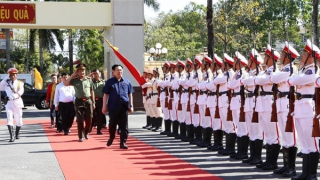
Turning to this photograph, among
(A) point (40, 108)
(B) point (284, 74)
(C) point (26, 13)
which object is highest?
(C) point (26, 13)

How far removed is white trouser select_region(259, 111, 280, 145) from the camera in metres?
10.5

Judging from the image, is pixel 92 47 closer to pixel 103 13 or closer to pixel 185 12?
pixel 103 13

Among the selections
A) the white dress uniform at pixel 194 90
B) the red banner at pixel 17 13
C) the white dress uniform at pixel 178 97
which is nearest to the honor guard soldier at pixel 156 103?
the white dress uniform at pixel 178 97

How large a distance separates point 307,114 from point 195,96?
19.2 feet

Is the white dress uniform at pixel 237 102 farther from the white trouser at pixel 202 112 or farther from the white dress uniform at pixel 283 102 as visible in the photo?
the white trouser at pixel 202 112

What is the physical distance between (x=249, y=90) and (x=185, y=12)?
66.9 meters

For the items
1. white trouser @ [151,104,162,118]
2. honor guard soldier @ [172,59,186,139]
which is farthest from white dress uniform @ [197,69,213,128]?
white trouser @ [151,104,162,118]

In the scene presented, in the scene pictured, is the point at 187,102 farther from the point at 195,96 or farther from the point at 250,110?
the point at 250,110

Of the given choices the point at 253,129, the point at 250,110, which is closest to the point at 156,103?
the point at 253,129

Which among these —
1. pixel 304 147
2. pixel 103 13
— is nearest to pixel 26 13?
pixel 103 13

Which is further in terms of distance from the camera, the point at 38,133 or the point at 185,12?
the point at 185,12

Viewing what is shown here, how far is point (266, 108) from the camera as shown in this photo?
34.6ft

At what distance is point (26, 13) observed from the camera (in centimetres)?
2709

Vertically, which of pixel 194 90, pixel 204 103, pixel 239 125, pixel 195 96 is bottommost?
pixel 239 125
